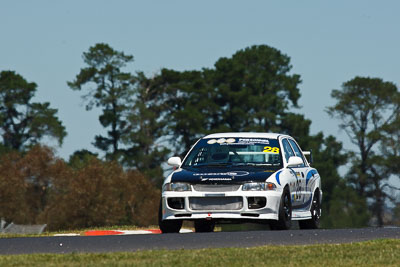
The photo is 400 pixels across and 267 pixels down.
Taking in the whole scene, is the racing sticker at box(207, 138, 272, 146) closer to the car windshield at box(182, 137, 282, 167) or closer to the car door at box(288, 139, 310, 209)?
the car windshield at box(182, 137, 282, 167)

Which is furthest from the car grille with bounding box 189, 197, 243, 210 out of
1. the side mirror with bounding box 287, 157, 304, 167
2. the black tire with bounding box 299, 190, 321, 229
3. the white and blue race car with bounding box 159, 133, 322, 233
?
the black tire with bounding box 299, 190, 321, 229

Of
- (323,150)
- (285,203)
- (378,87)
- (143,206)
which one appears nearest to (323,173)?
(323,150)

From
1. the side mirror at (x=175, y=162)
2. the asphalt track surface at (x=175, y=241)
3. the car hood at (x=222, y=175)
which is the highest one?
the side mirror at (x=175, y=162)

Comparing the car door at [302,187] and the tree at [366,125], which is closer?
the car door at [302,187]

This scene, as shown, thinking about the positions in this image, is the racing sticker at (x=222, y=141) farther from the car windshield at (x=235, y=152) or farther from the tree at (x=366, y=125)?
the tree at (x=366, y=125)

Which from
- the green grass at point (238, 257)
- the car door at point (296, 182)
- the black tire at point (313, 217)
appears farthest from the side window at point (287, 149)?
the green grass at point (238, 257)

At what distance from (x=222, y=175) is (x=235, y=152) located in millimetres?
1483

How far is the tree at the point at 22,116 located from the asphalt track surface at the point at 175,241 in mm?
68571

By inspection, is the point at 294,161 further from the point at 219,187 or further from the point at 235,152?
the point at 219,187

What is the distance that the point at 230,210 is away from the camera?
54.1 feet

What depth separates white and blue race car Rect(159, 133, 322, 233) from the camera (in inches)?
650

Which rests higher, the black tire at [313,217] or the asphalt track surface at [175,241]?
the black tire at [313,217]

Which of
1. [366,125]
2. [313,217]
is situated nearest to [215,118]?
[366,125]

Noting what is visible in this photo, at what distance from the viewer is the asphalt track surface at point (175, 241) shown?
13.4 m
